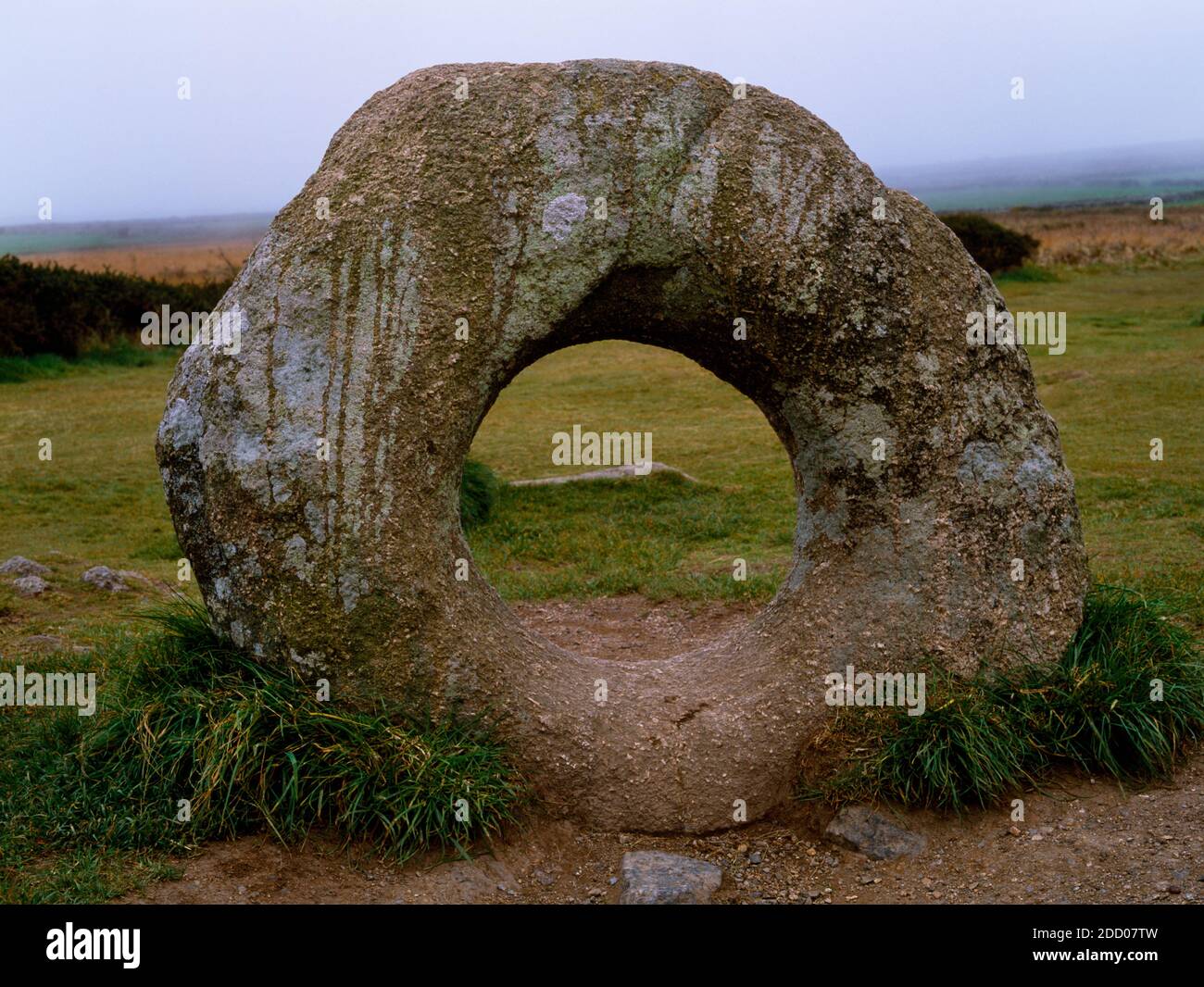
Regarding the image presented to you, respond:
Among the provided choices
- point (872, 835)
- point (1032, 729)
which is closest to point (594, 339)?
point (872, 835)

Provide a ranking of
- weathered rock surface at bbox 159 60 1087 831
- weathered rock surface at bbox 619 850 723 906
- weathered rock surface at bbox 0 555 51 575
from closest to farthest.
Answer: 1. weathered rock surface at bbox 619 850 723 906
2. weathered rock surface at bbox 159 60 1087 831
3. weathered rock surface at bbox 0 555 51 575

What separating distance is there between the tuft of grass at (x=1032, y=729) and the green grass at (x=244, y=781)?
1702 mm

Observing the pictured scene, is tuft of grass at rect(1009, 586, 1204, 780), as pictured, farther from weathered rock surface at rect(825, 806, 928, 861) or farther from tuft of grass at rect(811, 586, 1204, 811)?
weathered rock surface at rect(825, 806, 928, 861)

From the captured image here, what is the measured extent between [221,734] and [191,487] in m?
1.06

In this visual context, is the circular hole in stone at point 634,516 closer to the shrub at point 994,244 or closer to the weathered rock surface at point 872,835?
the weathered rock surface at point 872,835

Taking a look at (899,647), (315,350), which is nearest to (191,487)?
(315,350)

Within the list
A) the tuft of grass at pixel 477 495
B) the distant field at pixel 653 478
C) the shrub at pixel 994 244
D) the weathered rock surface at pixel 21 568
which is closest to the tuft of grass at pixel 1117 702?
the distant field at pixel 653 478

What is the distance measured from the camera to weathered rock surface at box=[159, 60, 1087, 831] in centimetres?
533

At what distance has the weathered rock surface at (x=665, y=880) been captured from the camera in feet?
16.9

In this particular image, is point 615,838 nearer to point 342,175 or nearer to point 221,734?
point 221,734

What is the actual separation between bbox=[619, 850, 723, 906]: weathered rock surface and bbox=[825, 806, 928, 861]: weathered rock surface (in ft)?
1.94

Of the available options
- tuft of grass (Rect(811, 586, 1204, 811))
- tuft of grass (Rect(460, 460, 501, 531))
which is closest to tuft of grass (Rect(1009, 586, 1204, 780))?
tuft of grass (Rect(811, 586, 1204, 811))

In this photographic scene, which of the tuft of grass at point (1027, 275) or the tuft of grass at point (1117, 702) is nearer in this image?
the tuft of grass at point (1117, 702)

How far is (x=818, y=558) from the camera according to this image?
608cm
